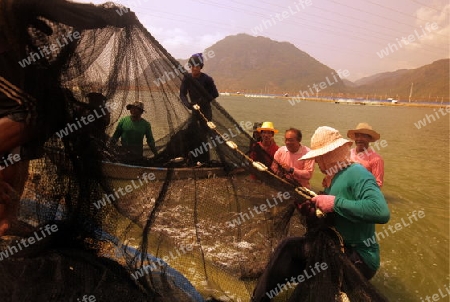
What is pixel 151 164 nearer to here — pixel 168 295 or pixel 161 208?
pixel 161 208

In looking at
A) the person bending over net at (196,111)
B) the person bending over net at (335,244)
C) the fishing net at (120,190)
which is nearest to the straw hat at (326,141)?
the person bending over net at (335,244)

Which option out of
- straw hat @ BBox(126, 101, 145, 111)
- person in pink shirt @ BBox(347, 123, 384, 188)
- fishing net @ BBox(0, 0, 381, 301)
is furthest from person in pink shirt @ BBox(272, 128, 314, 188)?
straw hat @ BBox(126, 101, 145, 111)

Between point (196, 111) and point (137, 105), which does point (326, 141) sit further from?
point (137, 105)

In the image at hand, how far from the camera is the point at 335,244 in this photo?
255cm

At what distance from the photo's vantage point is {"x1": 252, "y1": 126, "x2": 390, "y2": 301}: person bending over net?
7.89 ft

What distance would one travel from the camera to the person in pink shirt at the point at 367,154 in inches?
221

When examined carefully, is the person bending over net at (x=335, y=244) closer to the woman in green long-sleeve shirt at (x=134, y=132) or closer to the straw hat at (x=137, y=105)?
the straw hat at (x=137, y=105)

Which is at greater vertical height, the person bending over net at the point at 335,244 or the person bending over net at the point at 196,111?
the person bending over net at the point at 196,111

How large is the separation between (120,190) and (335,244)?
1906 millimetres

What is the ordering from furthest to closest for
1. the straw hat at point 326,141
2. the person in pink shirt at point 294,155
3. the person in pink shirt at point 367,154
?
the person in pink shirt at point 367,154, the person in pink shirt at point 294,155, the straw hat at point 326,141

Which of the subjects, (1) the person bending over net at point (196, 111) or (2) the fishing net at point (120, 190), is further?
(1) the person bending over net at point (196, 111)

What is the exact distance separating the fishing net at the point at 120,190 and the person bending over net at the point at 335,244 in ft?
0.09

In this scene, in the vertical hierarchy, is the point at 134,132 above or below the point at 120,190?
above

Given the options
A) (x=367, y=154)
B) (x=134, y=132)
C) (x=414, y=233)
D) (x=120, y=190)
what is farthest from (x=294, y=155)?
(x=120, y=190)
